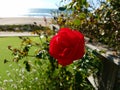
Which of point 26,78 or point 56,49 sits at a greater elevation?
point 56,49

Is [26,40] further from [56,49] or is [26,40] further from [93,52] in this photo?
[56,49]

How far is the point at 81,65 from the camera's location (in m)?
3.92

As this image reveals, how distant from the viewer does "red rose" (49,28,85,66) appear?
281cm

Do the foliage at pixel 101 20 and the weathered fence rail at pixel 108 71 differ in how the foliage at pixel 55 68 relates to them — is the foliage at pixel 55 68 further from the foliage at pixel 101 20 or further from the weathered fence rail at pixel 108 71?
the foliage at pixel 101 20

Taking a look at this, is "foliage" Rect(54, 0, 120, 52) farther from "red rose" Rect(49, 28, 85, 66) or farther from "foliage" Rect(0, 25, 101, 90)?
"red rose" Rect(49, 28, 85, 66)

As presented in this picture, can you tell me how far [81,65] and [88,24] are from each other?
89 cm

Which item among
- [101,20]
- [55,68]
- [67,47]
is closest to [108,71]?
[55,68]

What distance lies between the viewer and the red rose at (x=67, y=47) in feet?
9.23

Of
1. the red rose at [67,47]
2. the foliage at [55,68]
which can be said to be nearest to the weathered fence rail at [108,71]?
the foliage at [55,68]

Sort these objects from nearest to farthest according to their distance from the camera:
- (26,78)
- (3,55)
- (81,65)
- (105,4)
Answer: (81,65) → (105,4) → (26,78) → (3,55)

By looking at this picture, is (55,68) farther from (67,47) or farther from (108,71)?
(67,47)

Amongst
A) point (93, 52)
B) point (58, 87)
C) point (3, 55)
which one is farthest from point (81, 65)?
point (3, 55)

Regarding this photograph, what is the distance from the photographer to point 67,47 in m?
2.85

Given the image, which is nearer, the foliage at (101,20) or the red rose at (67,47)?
the red rose at (67,47)
